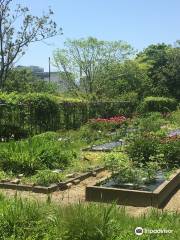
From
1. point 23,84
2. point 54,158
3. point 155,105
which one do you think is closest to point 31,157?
point 54,158

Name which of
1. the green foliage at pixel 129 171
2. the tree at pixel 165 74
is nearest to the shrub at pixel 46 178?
the green foliage at pixel 129 171

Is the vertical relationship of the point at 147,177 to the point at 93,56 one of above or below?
below

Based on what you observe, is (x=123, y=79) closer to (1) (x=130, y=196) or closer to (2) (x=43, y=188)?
(2) (x=43, y=188)

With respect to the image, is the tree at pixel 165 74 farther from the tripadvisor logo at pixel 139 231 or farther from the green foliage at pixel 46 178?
the tripadvisor logo at pixel 139 231

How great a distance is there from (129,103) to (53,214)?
2331cm

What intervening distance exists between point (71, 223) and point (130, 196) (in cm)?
272

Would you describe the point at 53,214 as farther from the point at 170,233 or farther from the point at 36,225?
the point at 170,233

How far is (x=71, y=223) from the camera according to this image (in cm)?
512

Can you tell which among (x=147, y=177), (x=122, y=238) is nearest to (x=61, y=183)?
(x=147, y=177)

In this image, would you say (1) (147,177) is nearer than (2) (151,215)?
No

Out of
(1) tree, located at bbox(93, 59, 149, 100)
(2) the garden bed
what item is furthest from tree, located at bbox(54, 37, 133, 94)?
(2) the garden bed

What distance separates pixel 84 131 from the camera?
57.0ft

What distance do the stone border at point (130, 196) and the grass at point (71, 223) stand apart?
1729 mm

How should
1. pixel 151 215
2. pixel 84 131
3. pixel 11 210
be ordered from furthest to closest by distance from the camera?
pixel 84 131
pixel 151 215
pixel 11 210
